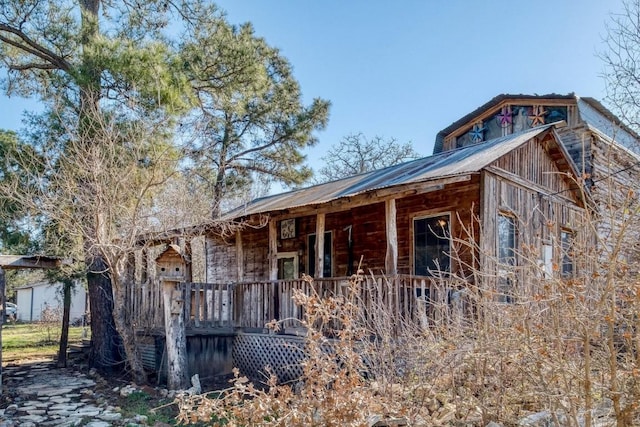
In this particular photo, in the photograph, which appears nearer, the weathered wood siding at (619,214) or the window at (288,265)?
the weathered wood siding at (619,214)

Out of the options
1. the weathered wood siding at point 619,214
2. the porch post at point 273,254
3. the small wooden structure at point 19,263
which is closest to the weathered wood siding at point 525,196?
the weathered wood siding at point 619,214

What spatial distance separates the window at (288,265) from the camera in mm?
13515

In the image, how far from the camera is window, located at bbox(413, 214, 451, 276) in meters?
10.2

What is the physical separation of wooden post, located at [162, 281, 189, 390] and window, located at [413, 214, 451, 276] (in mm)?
4957

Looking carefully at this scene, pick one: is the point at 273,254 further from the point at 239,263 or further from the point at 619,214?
the point at 619,214

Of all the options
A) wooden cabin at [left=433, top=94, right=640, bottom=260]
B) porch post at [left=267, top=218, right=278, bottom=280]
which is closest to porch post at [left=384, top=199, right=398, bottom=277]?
porch post at [left=267, top=218, right=278, bottom=280]

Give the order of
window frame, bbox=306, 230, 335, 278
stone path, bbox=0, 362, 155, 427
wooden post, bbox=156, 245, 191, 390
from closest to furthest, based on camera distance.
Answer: stone path, bbox=0, 362, 155, 427, wooden post, bbox=156, 245, 191, 390, window frame, bbox=306, 230, 335, 278

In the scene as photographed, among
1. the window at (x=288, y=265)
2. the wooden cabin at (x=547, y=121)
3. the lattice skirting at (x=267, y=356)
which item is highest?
the wooden cabin at (x=547, y=121)

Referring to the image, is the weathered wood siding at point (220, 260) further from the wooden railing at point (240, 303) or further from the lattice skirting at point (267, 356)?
the lattice skirting at point (267, 356)

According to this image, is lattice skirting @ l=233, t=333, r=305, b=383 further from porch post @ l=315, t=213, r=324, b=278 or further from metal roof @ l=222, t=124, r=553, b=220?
metal roof @ l=222, t=124, r=553, b=220

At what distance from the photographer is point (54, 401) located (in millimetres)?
8781

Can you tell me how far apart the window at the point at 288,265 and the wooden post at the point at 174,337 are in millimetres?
4642

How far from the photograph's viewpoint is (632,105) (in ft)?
27.6

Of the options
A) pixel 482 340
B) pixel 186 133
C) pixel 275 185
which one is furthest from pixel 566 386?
pixel 275 185
